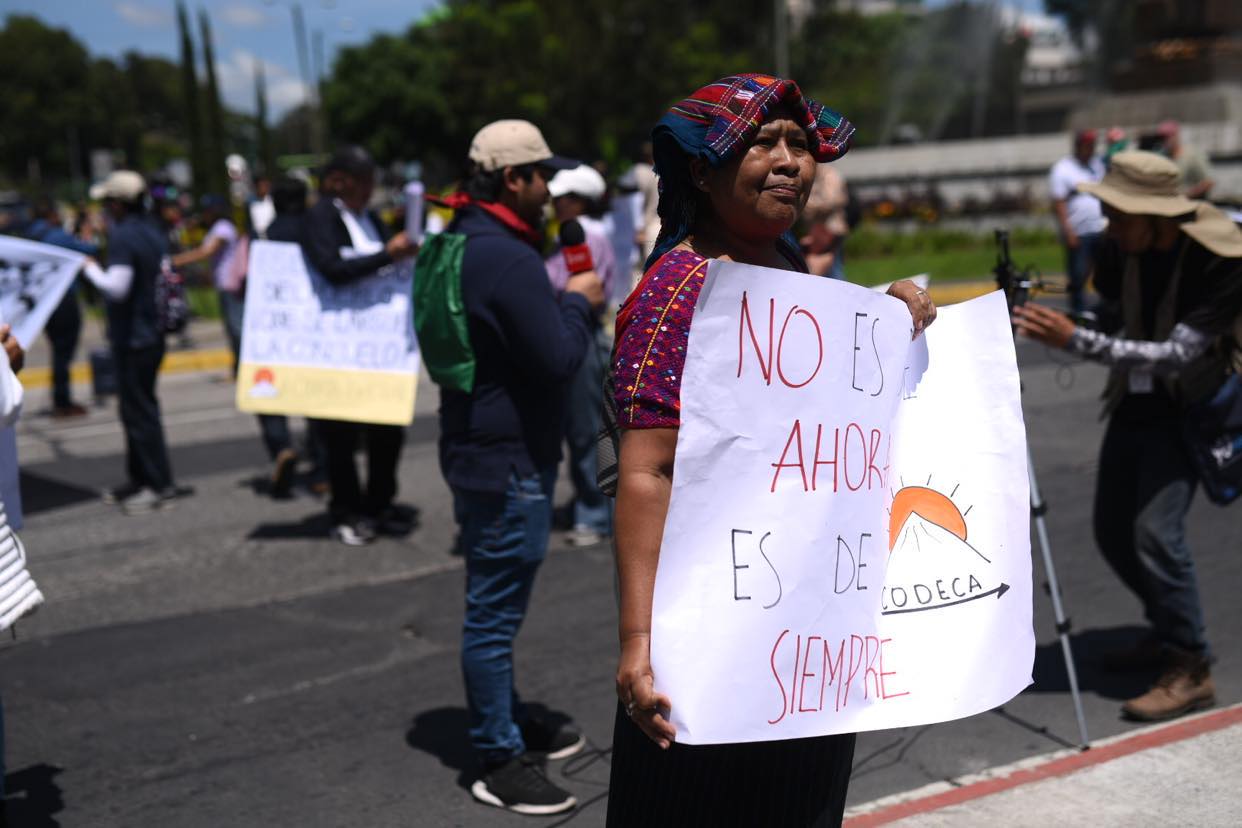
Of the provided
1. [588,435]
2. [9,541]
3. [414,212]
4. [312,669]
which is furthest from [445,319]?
[588,435]

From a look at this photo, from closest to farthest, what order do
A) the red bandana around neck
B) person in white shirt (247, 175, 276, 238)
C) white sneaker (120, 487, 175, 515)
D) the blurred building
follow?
1. the red bandana around neck
2. white sneaker (120, 487, 175, 515)
3. person in white shirt (247, 175, 276, 238)
4. the blurred building

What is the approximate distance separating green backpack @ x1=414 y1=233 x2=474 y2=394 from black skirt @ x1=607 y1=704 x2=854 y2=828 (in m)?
1.62

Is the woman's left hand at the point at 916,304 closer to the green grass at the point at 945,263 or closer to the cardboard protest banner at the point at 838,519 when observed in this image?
the cardboard protest banner at the point at 838,519

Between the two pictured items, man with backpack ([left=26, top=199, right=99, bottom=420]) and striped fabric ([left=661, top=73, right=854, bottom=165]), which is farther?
man with backpack ([left=26, top=199, right=99, bottom=420])

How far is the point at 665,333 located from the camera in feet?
7.20

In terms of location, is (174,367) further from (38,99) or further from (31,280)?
(38,99)

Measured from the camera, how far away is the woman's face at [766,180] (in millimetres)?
2258

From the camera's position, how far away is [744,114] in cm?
222

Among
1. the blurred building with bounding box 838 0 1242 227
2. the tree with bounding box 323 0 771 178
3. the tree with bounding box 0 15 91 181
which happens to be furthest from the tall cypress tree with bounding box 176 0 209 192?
the tree with bounding box 0 15 91 181

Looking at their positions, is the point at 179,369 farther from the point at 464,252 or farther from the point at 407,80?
the point at 407,80

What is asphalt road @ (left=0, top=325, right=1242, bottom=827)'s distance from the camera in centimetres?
411

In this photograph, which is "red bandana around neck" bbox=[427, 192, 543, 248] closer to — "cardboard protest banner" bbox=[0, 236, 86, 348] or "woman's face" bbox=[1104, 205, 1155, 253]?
"woman's face" bbox=[1104, 205, 1155, 253]

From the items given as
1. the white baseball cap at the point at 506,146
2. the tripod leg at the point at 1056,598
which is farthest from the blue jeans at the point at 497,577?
the tripod leg at the point at 1056,598

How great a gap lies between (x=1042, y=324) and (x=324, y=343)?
3777 millimetres
